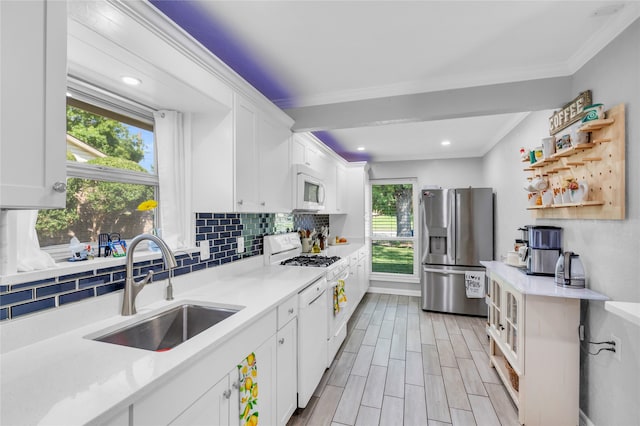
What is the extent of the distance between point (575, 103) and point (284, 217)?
266cm

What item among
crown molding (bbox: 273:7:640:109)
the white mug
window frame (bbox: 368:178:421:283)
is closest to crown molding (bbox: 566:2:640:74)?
crown molding (bbox: 273:7:640:109)

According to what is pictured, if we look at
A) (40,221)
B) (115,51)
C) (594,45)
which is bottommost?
(40,221)

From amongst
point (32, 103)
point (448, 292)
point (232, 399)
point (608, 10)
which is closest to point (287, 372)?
point (232, 399)

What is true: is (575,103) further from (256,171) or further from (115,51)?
(115,51)

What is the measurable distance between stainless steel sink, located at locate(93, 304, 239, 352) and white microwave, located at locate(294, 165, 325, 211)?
4.82ft

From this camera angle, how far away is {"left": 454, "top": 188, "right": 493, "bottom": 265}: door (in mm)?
4078

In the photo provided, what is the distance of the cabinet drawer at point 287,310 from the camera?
1763mm

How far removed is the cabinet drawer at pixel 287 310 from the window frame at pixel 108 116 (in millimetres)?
953

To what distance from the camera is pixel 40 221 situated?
4.32 ft

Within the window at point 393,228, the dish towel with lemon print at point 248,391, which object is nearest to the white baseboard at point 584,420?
the dish towel with lemon print at point 248,391

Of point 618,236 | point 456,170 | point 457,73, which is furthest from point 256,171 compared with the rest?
point 456,170

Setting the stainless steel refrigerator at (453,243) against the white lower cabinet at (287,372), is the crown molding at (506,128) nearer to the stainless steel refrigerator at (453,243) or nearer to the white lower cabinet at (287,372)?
the stainless steel refrigerator at (453,243)

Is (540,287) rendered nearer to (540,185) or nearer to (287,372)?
(540,185)

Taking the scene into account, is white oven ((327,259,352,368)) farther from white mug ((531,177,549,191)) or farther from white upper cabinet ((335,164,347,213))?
white mug ((531,177,549,191))
